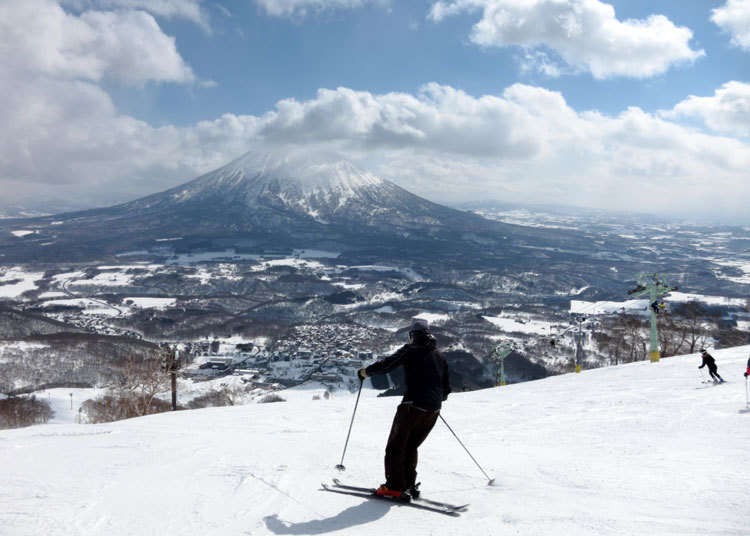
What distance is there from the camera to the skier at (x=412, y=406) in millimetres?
4766

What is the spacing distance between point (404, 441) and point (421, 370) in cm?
72

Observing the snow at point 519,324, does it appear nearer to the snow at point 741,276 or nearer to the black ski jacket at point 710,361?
the snow at point 741,276

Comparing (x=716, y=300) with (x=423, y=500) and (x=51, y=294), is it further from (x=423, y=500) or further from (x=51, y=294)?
(x=51, y=294)

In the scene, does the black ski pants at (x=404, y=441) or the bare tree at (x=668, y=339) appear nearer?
the black ski pants at (x=404, y=441)

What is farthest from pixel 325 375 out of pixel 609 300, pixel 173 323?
pixel 609 300

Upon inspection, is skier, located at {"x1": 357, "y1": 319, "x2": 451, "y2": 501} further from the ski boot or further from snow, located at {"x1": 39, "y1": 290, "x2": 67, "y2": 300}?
snow, located at {"x1": 39, "y1": 290, "x2": 67, "y2": 300}

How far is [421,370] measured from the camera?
4812mm

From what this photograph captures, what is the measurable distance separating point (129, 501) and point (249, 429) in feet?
14.8

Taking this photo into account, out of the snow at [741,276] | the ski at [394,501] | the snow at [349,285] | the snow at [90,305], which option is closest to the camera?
the ski at [394,501]

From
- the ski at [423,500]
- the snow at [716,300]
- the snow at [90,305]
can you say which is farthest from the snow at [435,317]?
the ski at [423,500]

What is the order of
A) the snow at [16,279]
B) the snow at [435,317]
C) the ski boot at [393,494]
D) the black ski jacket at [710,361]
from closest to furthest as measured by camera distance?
the ski boot at [393,494] → the black ski jacket at [710,361] → the snow at [435,317] → the snow at [16,279]

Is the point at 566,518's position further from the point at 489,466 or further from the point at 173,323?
the point at 173,323

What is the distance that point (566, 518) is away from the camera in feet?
13.6

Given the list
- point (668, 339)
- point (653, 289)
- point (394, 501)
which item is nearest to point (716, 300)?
point (668, 339)
